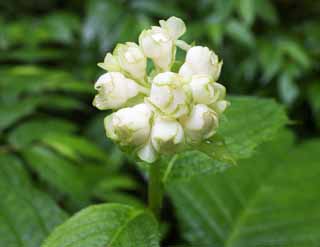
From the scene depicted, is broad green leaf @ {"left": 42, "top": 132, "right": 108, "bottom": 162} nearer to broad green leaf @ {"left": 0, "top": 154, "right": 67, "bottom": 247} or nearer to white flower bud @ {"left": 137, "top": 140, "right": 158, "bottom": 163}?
broad green leaf @ {"left": 0, "top": 154, "right": 67, "bottom": 247}

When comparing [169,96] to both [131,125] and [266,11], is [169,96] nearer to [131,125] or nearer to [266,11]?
[131,125]

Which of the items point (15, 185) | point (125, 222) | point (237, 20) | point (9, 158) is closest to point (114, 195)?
point (9, 158)

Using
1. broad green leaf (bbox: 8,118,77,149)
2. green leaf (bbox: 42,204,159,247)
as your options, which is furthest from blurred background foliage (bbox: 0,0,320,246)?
green leaf (bbox: 42,204,159,247)

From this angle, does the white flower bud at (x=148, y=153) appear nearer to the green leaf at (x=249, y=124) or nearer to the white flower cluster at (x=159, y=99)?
the white flower cluster at (x=159, y=99)

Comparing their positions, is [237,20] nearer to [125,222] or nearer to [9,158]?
[9,158]

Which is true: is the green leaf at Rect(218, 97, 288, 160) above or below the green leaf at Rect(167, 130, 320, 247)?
above
